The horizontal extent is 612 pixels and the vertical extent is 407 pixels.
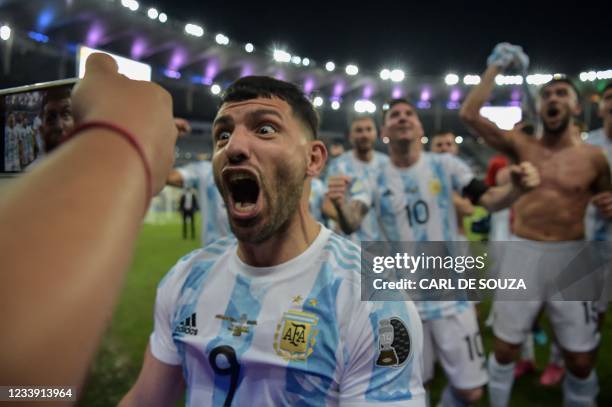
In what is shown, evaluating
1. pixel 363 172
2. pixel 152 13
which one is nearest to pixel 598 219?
pixel 363 172

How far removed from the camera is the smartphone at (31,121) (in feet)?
2.75

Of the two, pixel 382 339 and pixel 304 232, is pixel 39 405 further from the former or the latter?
pixel 304 232

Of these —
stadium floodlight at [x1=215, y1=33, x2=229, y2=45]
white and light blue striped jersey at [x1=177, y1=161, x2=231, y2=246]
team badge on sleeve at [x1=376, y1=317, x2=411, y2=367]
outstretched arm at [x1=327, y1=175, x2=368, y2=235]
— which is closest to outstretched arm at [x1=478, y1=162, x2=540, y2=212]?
outstretched arm at [x1=327, y1=175, x2=368, y2=235]

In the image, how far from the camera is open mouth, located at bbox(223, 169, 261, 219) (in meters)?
1.51

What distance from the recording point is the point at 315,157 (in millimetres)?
1730

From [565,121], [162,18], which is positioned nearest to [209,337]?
[565,121]

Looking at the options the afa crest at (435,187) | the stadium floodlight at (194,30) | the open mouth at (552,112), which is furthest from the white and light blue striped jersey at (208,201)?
the stadium floodlight at (194,30)

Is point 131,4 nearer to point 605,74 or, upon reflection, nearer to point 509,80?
point 509,80

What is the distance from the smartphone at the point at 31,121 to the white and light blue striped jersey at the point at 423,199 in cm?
284

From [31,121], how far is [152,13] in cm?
3316

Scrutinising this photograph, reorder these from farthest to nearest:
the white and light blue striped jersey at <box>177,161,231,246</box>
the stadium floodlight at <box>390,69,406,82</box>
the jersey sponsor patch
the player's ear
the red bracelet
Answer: the stadium floodlight at <box>390,69,406,82</box> < the white and light blue striped jersey at <box>177,161,231,246</box> < the player's ear < the jersey sponsor patch < the red bracelet

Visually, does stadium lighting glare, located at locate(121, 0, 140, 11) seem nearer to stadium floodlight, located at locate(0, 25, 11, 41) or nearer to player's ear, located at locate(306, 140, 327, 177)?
stadium floodlight, located at locate(0, 25, 11, 41)

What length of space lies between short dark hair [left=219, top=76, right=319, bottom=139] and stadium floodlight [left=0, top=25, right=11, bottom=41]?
2812cm

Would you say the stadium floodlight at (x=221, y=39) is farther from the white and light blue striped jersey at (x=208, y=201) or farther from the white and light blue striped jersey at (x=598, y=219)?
the white and light blue striped jersey at (x=598, y=219)
